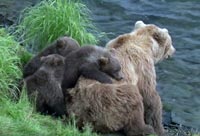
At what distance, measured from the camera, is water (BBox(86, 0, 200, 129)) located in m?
10.9

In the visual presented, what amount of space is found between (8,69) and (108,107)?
135 cm

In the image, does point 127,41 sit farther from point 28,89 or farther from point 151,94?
point 28,89

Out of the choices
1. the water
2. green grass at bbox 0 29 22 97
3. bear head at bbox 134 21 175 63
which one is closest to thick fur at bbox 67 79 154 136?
green grass at bbox 0 29 22 97

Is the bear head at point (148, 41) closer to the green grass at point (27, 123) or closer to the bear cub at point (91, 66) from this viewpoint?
the bear cub at point (91, 66)

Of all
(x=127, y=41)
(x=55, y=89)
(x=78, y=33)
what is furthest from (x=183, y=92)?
(x=55, y=89)

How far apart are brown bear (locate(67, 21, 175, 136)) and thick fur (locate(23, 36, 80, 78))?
19.9 inches

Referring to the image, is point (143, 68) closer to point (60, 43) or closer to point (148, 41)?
point (148, 41)

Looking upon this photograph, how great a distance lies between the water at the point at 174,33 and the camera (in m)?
10.9

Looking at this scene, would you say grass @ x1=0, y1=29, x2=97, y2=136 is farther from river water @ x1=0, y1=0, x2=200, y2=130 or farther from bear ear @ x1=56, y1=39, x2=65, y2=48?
river water @ x1=0, y1=0, x2=200, y2=130

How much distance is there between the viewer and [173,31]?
550 inches

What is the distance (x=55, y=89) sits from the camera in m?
7.96

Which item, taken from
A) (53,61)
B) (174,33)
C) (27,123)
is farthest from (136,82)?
(174,33)

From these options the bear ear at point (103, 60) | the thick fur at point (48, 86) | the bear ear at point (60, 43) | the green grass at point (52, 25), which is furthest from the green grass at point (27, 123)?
the green grass at point (52, 25)

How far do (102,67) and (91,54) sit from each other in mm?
195
